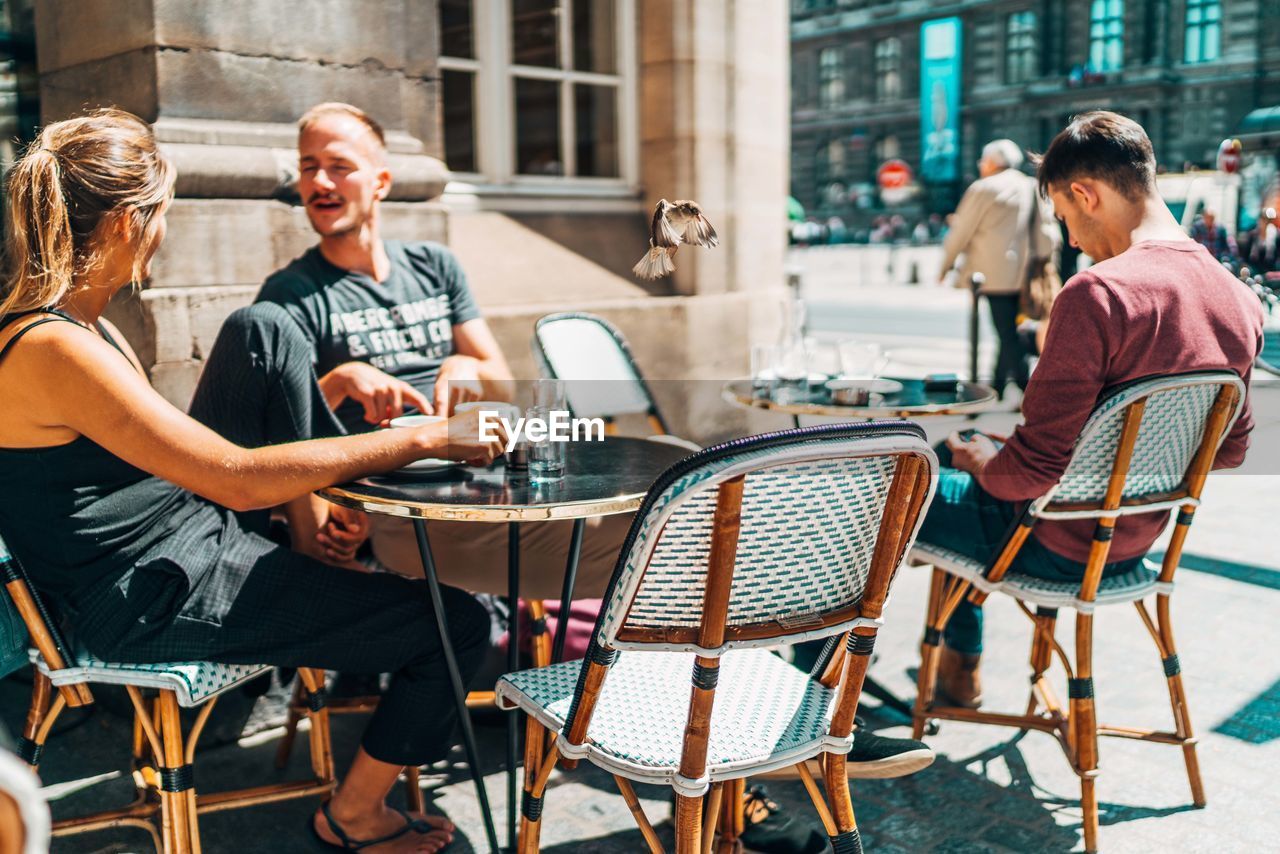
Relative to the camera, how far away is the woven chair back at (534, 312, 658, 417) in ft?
13.7

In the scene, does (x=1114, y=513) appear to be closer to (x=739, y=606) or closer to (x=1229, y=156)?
(x=739, y=606)

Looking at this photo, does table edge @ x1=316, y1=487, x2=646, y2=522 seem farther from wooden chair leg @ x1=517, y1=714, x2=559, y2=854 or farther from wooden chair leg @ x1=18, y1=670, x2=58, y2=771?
wooden chair leg @ x1=18, y1=670, x2=58, y2=771

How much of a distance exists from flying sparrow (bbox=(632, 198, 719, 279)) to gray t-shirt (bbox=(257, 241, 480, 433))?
115 centimetres

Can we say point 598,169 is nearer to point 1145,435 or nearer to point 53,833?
point 1145,435

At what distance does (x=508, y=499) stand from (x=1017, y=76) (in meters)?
37.0

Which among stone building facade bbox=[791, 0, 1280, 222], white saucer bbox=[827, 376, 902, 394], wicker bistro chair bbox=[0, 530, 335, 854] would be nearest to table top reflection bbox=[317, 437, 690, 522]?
wicker bistro chair bbox=[0, 530, 335, 854]

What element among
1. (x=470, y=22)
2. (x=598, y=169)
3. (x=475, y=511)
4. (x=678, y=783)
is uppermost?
(x=470, y=22)

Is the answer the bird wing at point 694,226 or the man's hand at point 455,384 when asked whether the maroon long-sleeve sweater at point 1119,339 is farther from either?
the man's hand at point 455,384

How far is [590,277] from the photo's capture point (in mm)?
6184

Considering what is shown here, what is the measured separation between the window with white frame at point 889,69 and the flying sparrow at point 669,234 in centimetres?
5278

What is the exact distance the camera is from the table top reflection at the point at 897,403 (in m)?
3.53

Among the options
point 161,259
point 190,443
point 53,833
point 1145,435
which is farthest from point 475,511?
point 161,259

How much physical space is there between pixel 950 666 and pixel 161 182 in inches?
99.5

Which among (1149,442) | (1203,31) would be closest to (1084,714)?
(1149,442)
